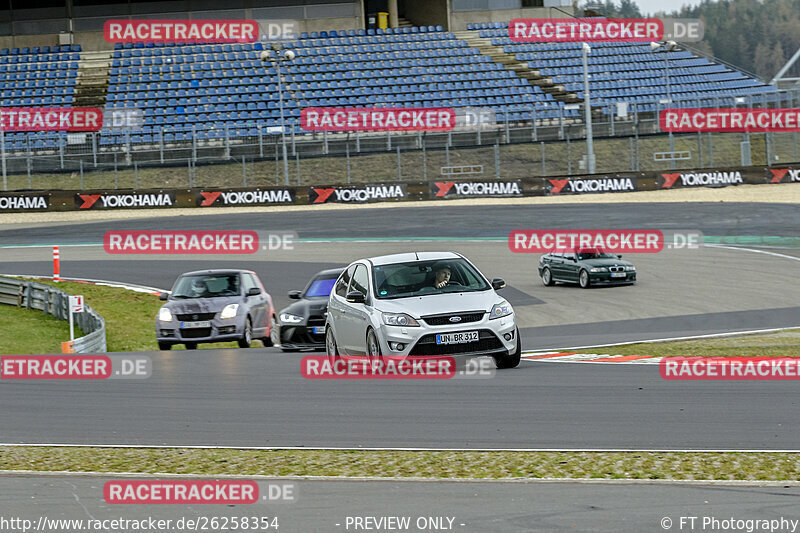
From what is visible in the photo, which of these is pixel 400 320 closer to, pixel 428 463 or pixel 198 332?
pixel 428 463

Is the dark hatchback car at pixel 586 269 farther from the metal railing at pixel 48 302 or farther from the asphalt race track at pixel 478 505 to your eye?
the asphalt race track at pixel 478 505

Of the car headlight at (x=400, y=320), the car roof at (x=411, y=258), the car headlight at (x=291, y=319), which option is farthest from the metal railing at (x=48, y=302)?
the car headlight at (x=400, y=320)

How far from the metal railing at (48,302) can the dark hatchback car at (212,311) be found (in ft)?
7.11

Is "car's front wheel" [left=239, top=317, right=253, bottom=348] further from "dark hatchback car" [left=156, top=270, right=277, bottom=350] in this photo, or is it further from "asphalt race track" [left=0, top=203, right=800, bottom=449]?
"asphalt race track" [left=0, top=203, right=800, bottom=449]

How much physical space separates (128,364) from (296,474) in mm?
7650

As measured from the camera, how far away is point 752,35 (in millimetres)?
126750

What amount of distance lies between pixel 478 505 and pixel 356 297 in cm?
626

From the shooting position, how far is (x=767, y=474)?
7.26m

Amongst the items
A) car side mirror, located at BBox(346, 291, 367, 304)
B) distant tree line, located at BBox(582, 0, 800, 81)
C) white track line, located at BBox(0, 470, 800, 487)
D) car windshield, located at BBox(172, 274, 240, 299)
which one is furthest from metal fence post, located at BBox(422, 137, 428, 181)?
distant tree line, located at BBox(582, 0, 800, 81)

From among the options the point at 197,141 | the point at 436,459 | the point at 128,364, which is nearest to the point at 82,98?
the point at 197,141

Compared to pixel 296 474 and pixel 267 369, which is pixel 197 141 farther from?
pixel 296 474

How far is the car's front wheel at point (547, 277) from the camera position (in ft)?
93.1

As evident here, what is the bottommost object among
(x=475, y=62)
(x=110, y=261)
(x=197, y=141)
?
(x=110, y=261)

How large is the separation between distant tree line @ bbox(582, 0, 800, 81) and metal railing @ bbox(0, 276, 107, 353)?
103211 millimetres
